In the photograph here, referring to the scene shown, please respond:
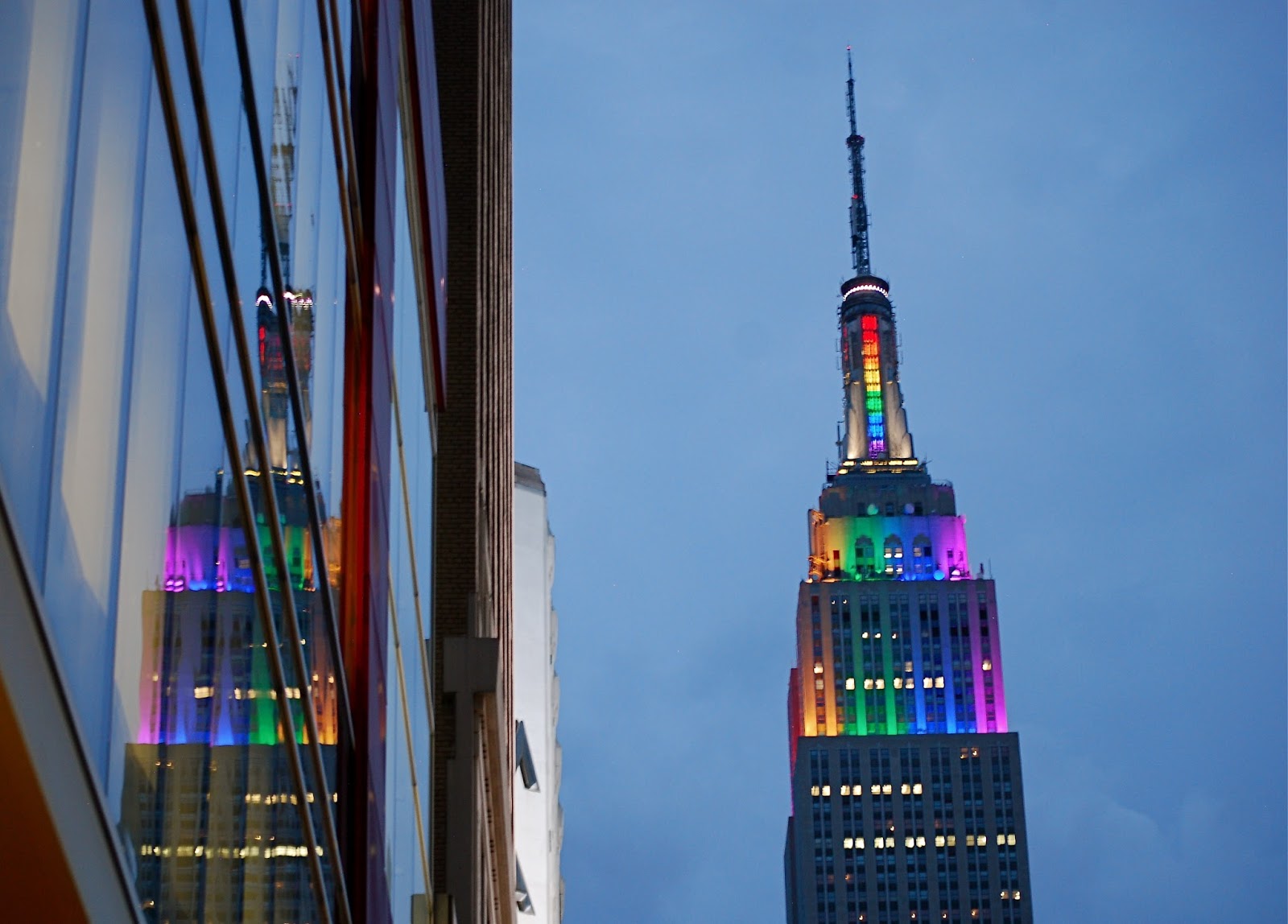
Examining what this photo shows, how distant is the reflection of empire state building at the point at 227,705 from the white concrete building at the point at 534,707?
52.3 m

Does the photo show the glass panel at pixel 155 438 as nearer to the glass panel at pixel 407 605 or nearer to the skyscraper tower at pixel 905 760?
the glass panel at pixel 407 605

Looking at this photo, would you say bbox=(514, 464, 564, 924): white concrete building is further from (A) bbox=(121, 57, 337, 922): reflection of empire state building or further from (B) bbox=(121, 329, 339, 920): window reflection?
(B) bbox=(121, 329, 339, 920): window reflection

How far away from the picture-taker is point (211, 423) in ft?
27.6

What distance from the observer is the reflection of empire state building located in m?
7.24

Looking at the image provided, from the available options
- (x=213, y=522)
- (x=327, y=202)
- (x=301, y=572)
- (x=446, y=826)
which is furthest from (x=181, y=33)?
(x=446, y=826)

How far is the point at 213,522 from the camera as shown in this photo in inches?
331

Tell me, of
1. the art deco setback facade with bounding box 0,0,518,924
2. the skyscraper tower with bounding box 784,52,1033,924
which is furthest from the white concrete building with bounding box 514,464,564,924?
the skyscraper tower with bounding box 784,52,1033,924

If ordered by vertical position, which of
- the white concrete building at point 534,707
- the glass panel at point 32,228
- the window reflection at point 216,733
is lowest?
the window reflection at point 216,733

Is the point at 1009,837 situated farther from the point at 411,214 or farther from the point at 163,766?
the point at 163,766

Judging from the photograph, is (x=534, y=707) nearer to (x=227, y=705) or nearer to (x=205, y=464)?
(x=227, y=705)

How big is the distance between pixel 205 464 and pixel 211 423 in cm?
23

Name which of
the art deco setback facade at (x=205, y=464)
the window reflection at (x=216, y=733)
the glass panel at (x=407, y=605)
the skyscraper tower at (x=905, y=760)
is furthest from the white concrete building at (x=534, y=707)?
the skyscraper tower at (x=905, y=760)

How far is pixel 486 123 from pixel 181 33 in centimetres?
2437

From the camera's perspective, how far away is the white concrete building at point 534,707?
68.5m
